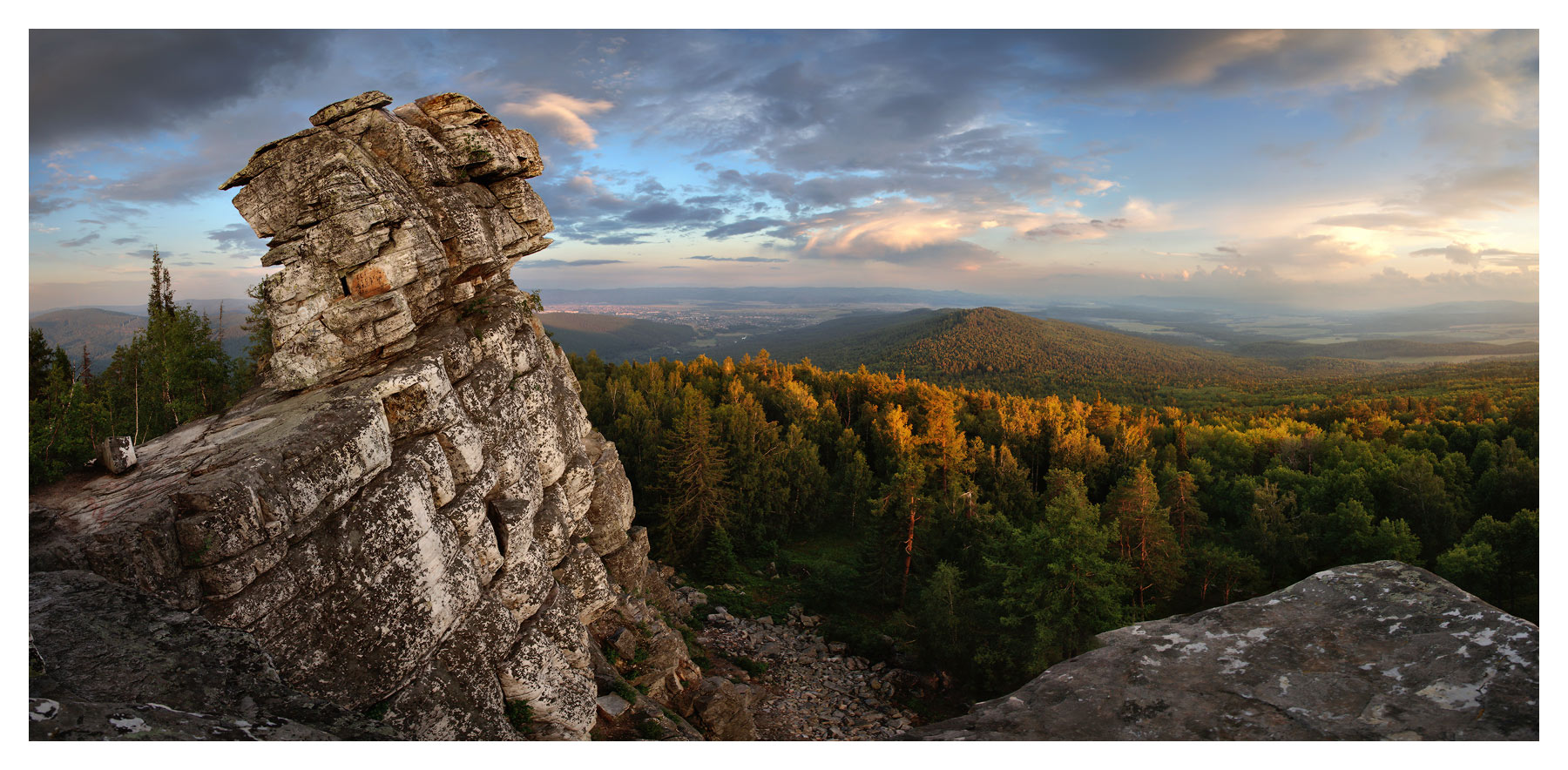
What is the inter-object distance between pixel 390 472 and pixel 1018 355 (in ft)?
432

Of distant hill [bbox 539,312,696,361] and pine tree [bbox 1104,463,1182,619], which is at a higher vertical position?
distant hill [bbox 539,312,696,361]

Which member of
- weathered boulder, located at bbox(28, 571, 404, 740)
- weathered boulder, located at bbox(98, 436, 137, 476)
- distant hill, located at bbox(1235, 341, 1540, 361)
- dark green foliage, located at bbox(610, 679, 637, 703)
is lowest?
dark green foliage, located at bbox(610, 679, 637, 703)

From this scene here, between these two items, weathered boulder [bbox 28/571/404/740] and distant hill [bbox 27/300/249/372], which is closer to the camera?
weathered boulder [bbox 28/571/404/740]

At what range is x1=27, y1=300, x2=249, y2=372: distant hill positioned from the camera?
15.6 meters

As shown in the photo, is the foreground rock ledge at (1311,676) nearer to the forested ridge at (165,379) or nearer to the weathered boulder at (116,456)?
the weathered boulder at (116,456)

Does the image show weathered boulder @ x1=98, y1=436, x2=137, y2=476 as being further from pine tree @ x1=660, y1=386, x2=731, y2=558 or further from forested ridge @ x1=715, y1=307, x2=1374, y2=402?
forested ridge @ x1=715, y1=307, x2=1374, y2=402

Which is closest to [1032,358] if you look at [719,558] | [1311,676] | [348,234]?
[719,558]

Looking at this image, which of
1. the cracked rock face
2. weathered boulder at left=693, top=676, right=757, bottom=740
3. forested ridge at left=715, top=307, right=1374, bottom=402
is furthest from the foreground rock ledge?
forested ridge at left=715, top=307, right=1374, bottom=402

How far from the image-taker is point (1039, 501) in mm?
41625

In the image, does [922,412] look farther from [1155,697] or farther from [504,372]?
[1155,697]

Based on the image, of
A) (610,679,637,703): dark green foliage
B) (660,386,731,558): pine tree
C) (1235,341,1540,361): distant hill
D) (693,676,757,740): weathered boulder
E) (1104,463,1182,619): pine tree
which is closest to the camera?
(610,679,637,703): dark green foliage

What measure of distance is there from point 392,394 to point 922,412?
46.8 m

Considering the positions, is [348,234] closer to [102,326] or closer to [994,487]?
[102,326]

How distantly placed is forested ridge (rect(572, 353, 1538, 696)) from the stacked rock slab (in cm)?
1488
